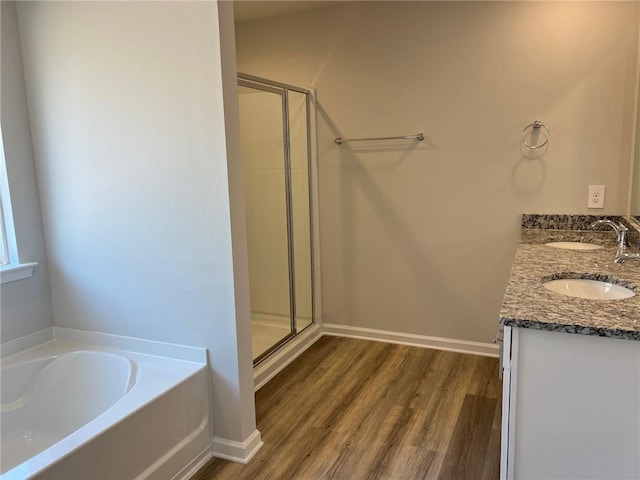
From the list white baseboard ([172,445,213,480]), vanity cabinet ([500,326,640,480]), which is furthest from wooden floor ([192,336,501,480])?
vanity cabinet ([500,326,640,480])

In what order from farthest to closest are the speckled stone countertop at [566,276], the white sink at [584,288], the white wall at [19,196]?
1. the white wall at [19,196]
2. the white sink at [584,288]
3. the speckled stone countertop at [566,276]

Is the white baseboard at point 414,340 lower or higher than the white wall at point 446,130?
lower

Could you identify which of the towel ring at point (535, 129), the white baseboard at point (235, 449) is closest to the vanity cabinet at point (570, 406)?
the white baseboard at point (235, 449)

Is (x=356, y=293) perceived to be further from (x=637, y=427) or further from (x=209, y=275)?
(x=637, y=427)

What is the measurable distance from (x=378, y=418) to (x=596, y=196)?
1794 millimetres

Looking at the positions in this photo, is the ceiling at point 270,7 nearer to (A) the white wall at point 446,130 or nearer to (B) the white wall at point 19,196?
(A) the white wall at point 446,130

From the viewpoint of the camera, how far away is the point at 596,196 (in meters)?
2.78

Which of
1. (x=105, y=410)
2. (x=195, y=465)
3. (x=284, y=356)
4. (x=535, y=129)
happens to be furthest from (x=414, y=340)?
(x=105, y=410)

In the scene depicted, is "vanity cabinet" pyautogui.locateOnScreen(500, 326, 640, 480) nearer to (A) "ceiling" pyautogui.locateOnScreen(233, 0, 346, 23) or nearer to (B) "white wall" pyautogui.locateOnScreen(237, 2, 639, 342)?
(B) "white wall" pyautogui.locateOnScreen(237, 2, 639, 342)

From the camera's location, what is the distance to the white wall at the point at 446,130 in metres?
2.73

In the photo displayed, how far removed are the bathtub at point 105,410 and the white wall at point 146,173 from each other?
0.40 ft

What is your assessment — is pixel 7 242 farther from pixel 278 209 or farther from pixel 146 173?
pixel 278 209

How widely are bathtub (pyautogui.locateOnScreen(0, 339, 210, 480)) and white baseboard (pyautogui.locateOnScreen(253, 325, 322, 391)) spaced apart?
701 millimetres

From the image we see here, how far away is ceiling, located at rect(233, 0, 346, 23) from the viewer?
10.3ft
